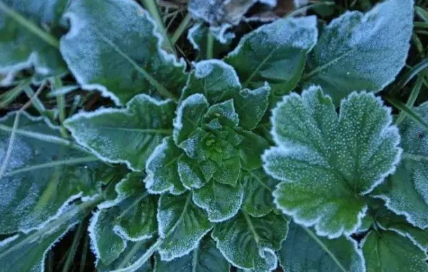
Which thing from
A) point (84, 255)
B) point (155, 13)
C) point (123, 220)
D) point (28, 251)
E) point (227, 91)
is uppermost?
point (155, 13)

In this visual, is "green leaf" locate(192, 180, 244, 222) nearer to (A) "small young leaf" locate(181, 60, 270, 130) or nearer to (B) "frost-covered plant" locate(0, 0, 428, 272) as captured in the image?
(B) "frost-covered plant" locate(0, 0, 428, 272)

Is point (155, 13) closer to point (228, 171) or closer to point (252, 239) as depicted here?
point (228, 171)

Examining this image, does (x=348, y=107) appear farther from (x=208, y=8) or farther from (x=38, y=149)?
(x=38, y=149)

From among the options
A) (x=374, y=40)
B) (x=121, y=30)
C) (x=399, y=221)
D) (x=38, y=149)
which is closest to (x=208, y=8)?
(x=121, y=30)

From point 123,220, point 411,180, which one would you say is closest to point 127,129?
point 123,220

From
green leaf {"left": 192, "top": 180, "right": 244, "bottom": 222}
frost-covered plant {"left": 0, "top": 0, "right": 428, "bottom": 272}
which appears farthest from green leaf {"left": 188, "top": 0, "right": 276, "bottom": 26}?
green leaf {"left": 192, "top": 180, "right": 244, "bottom": 222}

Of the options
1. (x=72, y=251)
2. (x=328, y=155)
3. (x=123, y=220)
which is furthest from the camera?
(x=72, y=251)

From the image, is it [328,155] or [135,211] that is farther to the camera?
[135,211]

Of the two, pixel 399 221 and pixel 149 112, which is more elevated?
pixel 149 112

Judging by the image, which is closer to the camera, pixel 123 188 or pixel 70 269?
pixel 123 188
